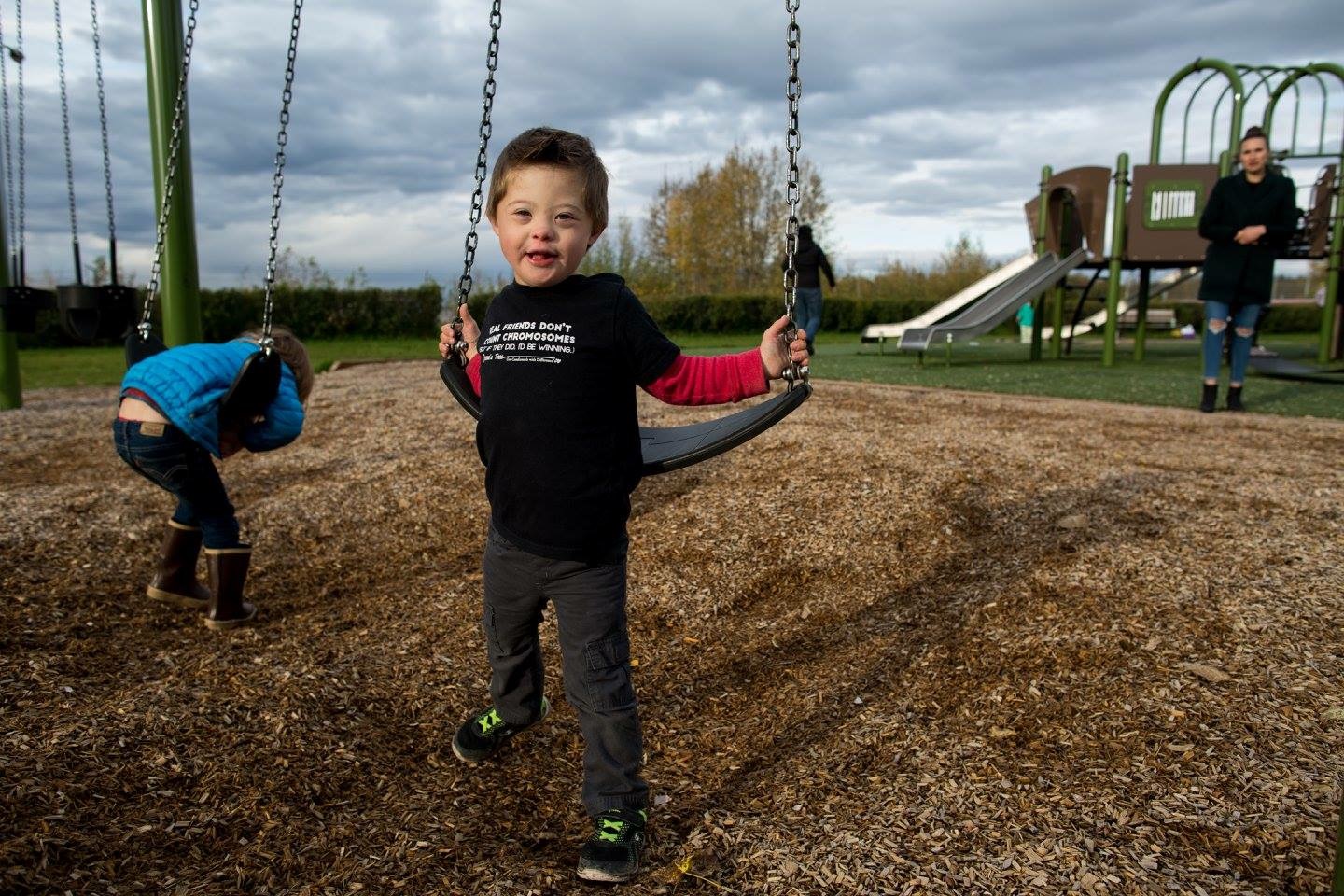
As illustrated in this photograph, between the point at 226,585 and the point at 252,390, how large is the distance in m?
0.74

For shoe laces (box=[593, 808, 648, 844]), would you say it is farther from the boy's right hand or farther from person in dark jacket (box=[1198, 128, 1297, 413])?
person in dark jacket (box=[1198, 128, 1297, 413])

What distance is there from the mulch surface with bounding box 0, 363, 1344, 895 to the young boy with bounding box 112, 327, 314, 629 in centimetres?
16

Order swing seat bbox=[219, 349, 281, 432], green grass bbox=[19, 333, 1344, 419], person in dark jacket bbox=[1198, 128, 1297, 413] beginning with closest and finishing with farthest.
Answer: swing seat bbox=[219, 349, 281, 432] → person in dark jacket bbox=[1198, 128, 1297, 413] → green grass bbox=[19, 333, 1344, 419]

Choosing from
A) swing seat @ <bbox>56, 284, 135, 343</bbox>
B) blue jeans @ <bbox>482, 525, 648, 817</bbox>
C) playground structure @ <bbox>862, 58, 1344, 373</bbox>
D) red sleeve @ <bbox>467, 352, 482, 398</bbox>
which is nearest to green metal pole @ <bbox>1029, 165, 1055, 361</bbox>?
playground structure @ <bbox>862, 58, 1344, 373</bbox>

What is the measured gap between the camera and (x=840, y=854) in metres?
2.06

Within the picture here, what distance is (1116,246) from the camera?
1173 cm

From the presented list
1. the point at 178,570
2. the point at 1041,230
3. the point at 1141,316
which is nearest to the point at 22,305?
the point at 178,570

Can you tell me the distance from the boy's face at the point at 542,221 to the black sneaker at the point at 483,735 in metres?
1.14

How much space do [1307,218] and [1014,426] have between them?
26.7 feet

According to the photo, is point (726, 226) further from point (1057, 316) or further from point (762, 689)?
point (762, 689)

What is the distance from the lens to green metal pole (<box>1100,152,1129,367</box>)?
11.5 metres

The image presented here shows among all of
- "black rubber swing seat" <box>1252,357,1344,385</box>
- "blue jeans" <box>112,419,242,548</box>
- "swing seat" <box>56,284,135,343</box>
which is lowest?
"blue jeans" <box>112,419,242,548</box>

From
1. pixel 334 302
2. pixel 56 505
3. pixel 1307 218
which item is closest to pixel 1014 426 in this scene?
pixel 56 505

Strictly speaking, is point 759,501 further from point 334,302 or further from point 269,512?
point 334,302
